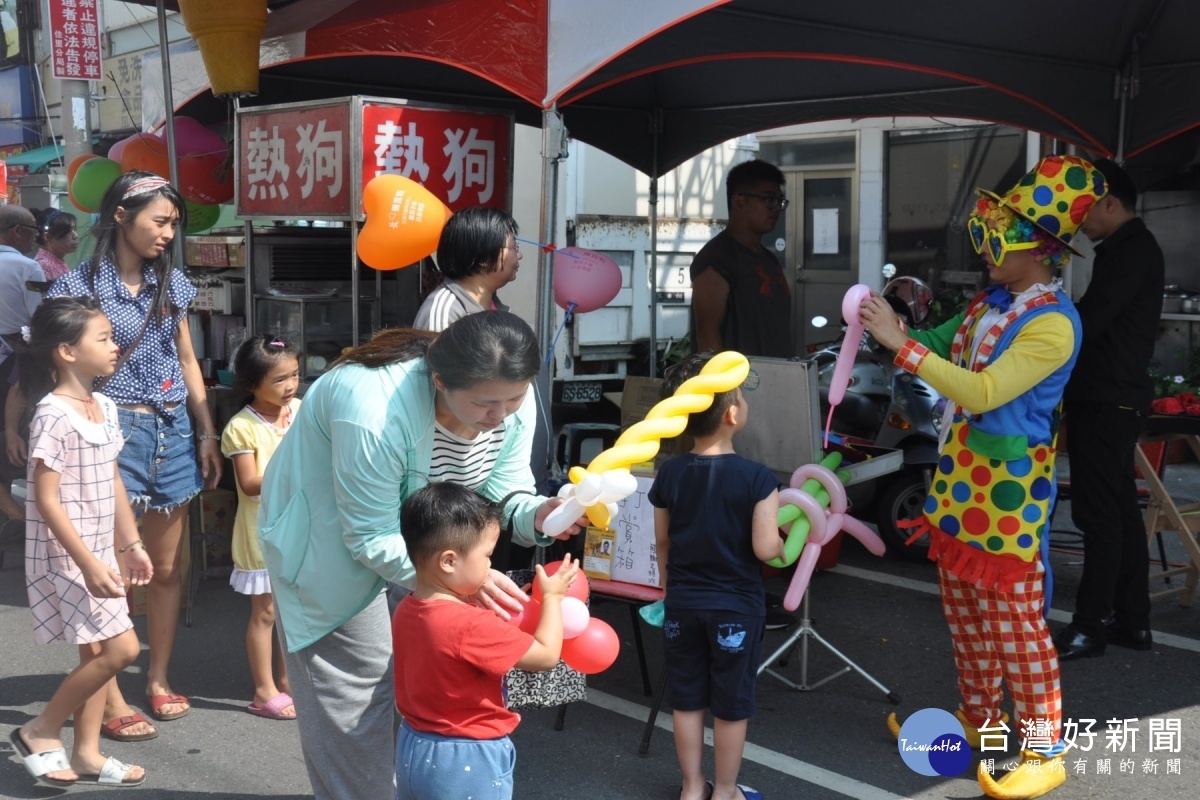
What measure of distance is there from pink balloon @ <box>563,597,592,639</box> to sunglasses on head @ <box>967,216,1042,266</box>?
181 centimetres

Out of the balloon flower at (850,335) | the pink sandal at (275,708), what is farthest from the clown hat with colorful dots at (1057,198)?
the pink sandal at (275,708)

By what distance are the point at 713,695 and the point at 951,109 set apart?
4.39 meters

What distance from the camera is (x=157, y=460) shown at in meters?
4.02

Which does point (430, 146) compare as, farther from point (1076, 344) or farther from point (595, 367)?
point (595, 367)

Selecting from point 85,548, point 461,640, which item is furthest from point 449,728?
point 85,548

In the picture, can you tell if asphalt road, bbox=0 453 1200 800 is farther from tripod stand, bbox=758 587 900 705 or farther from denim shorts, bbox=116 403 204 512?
denim shorts, bbox=116 403 204 512

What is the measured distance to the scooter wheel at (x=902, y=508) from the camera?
6.15 meters

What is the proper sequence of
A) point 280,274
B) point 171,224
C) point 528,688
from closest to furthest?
point 528,688, point 171,224, point 280,274

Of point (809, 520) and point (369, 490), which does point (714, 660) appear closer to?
point (809, 520)

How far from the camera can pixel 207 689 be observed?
4492mm

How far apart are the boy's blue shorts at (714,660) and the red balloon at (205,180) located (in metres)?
4.43

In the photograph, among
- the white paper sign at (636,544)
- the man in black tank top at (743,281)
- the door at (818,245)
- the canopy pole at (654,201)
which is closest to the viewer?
the white paper sign at (636,544)

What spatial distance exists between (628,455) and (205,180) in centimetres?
484

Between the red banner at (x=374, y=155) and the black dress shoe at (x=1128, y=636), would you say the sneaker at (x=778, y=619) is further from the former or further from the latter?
the red banner at (x=374, y=155)
